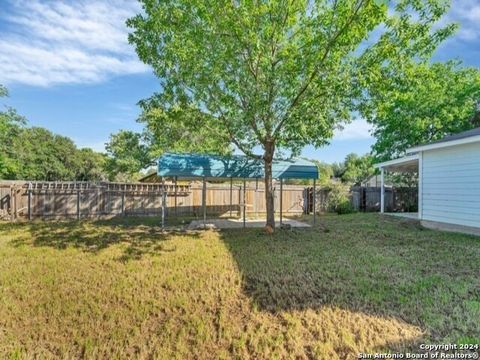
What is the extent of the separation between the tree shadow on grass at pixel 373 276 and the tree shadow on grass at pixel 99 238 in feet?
6.00

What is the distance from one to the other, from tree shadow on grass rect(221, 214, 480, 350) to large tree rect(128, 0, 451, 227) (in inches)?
121

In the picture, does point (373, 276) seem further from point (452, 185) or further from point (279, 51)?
point (452, 185)

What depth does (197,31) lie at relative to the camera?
7004 millimetres

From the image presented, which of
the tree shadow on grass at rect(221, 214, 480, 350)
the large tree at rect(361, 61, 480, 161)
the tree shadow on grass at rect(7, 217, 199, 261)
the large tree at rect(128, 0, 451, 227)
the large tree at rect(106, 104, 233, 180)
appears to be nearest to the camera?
the tree shadow on grass at rect(221, 214, 480, 350)

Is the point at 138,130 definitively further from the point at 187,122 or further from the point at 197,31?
the point at 197,31

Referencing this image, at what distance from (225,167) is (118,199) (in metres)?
5.93

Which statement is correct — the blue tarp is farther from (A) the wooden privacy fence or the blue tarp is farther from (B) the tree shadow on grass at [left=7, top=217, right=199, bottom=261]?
(B) the tree shadow on grass at [left=7, top=217, right=199, bottom=261]

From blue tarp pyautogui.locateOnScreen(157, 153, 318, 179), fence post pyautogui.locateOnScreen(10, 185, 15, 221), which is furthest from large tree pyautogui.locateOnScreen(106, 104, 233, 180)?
fence post pyautogui.locateOnScreen(10, 185, 15, 221)

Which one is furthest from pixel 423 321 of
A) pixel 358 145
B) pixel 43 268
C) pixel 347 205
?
pixel 358 145

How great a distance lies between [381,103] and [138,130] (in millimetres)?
17312

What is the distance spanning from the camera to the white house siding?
28.2 feet

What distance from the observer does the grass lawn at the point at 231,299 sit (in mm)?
3154

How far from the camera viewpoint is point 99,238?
7.71 metres

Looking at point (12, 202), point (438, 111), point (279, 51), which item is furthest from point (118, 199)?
point (438, 111)
